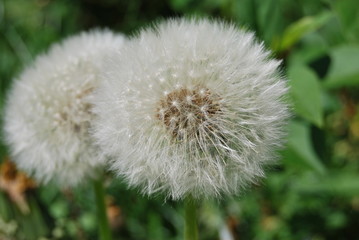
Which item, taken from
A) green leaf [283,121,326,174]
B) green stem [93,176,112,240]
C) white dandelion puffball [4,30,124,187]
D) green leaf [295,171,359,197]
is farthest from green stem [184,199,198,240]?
green leaf [295,171,359,197]

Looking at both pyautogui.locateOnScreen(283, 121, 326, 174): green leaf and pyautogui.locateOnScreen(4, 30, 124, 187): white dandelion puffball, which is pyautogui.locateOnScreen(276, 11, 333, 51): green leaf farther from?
pyautogui.locateOnScreen(4, 30, 124, 187): white dandelion puffball

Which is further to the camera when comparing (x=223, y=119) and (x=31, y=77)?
(x=31, y=77)

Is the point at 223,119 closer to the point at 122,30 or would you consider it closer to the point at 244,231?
the point at 244,231

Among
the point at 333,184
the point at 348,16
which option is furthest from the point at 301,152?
the point at 348,16

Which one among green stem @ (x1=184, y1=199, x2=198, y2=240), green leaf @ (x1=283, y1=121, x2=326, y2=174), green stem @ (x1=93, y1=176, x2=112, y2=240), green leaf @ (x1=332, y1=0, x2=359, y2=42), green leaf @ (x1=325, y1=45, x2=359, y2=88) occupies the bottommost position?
green stem @ (x1=184, y1=199, x2=198, y2=240)

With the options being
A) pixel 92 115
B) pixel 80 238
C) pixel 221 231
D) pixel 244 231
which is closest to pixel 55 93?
pixel 92 115

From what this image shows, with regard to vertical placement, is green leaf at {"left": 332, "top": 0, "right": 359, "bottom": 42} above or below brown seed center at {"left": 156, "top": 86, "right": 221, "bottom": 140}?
above

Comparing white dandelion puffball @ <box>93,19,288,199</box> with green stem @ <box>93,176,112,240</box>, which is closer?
white dandelion puffball @ <box>93,19,288,199</box>
